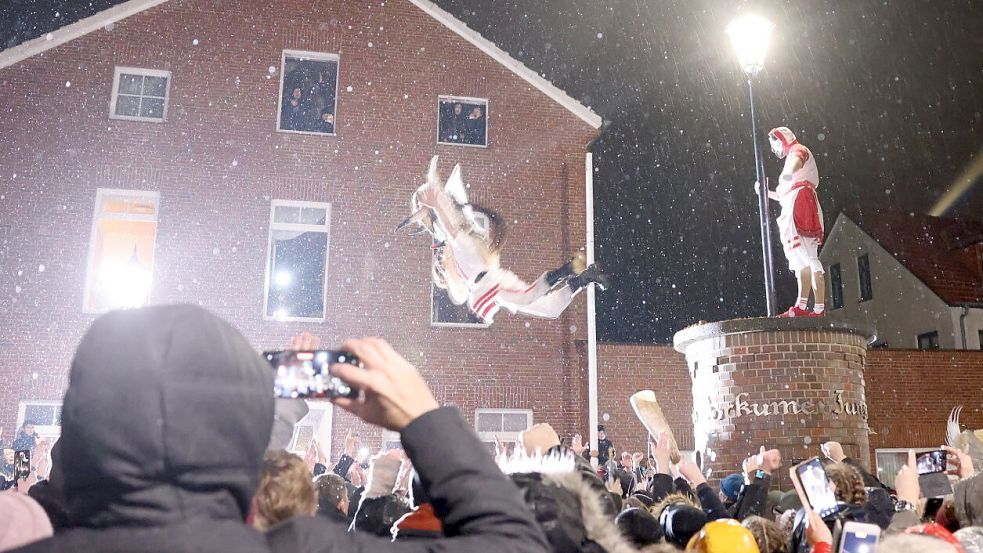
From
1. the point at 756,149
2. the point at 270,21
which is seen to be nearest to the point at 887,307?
the point at 756,149

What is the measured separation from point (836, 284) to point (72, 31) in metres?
27.8

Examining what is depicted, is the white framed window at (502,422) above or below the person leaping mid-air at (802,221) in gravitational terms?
below

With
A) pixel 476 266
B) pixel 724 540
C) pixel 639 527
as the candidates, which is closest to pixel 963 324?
pixel 476 266

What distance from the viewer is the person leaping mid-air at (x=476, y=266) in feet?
47.0

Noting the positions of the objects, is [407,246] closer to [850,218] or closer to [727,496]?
[727,496]

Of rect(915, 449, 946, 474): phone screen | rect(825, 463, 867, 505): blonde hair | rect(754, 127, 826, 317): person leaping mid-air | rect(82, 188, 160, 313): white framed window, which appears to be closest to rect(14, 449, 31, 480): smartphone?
rect(825, 463, 867, 505): blonde hair

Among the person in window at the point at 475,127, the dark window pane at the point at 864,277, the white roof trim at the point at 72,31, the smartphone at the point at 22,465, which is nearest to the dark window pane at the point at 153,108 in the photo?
the white roof trim at the point at 72,31

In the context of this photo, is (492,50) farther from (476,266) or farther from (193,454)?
(193,454)

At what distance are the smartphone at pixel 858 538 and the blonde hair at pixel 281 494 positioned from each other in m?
1.46

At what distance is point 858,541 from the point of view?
2.06m

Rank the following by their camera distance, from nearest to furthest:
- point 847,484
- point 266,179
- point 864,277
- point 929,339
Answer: point 847,484, point 266,179, point 929,339, point 864,277

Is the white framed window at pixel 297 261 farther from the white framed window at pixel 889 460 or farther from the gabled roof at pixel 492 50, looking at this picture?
the white framed window at pixel 889 460

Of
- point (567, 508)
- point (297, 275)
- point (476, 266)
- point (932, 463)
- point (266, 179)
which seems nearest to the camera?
point (567, 508)

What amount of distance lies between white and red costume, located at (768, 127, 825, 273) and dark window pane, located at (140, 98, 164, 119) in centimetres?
1118
